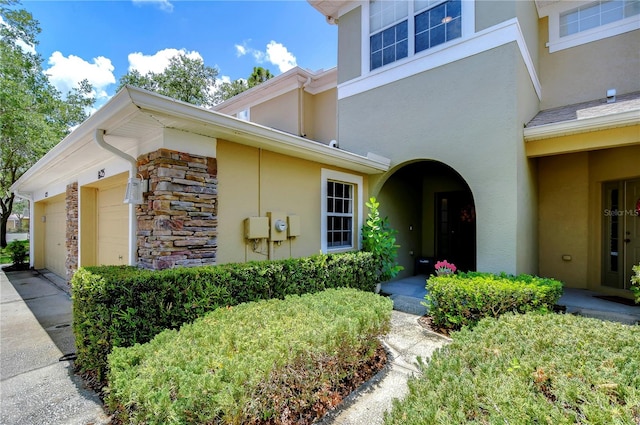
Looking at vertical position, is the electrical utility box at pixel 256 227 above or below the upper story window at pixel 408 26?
below

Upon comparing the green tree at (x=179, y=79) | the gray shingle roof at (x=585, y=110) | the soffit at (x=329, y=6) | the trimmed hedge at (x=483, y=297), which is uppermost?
the green tree at (x=179, y=79)

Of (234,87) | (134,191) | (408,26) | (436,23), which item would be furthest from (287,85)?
(234,87)

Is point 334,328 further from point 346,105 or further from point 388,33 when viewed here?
point 388,33

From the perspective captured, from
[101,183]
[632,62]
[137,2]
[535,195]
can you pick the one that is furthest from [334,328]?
[137,2]

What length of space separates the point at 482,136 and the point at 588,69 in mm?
3930

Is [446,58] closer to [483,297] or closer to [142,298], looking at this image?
[483,297]

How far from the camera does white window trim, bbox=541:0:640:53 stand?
6.89 m

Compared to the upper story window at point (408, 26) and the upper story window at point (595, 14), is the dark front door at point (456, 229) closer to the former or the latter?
the upper story window at point (408, 26)

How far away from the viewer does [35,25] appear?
594 inches

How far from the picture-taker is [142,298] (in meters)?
3.52

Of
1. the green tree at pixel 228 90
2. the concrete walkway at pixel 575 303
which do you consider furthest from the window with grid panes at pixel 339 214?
the green tree at pixel 228 90

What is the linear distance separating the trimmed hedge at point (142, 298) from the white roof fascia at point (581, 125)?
5878 millimetres

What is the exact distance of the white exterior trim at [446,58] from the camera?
19.7 ft

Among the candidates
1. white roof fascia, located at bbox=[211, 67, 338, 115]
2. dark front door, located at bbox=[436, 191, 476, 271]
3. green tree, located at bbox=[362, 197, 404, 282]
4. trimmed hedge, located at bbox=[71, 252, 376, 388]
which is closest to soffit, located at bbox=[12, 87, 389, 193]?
green tree, located at bbox=[362, 197, 404, 282]
